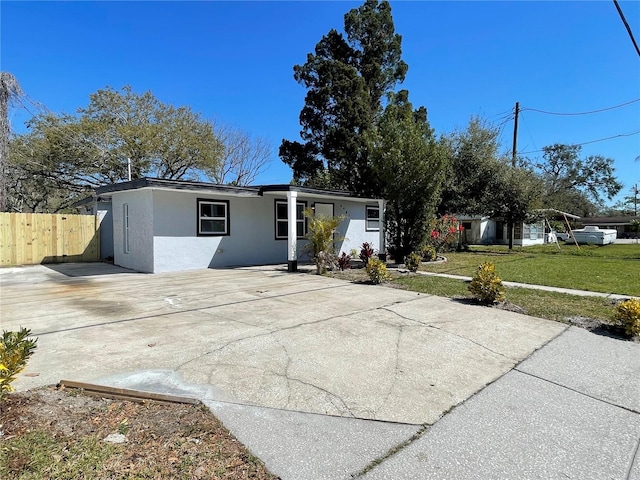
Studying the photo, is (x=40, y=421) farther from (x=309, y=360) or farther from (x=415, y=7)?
(x=415, y=7)

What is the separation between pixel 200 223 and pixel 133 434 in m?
9.40

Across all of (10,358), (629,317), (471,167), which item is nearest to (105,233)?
(10,358)

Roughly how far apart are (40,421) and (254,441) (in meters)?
1.49

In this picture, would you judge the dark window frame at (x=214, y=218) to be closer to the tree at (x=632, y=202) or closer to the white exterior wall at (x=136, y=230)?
the white exterior wall at (x=136, y=230)

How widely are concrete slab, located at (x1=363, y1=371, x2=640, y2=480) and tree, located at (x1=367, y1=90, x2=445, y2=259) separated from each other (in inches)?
394

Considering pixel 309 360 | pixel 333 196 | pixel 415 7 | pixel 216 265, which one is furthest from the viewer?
pixel 333 196

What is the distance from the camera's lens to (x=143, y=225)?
10.8 meters

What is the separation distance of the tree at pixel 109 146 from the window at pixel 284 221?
1114 centimetres

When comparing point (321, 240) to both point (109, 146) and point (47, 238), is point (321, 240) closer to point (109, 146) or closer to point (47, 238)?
point (47, 238)

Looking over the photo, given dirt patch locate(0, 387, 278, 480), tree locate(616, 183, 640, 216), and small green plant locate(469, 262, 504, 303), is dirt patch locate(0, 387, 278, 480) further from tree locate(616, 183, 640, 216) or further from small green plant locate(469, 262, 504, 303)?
tree locate(616, 183, 640, 216)

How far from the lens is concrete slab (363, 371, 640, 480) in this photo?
6.87ft

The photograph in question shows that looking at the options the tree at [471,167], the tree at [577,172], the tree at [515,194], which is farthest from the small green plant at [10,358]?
the tree at [577,172]

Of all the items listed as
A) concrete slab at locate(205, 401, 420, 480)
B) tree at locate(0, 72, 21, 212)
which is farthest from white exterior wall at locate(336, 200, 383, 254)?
tree at locate(0, 72, 21, 212)

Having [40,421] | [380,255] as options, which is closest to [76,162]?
[380,255]
